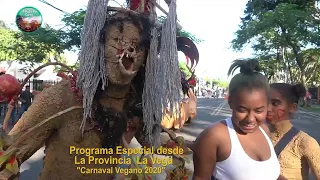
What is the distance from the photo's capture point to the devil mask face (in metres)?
2.08

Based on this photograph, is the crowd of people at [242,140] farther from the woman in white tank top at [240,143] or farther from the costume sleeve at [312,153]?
the costume sleeve at [312,153]

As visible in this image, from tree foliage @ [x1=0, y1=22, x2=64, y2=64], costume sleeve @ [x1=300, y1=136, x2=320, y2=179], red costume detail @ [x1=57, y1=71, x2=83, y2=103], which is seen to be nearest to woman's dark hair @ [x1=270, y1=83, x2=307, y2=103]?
costume sleeve @ [x1=300, y1=136, x2=320, y2=179]

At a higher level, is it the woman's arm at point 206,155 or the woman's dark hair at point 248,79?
the woman's dark hair at point 248,79

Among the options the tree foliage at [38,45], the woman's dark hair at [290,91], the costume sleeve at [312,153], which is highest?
the tree foliage at [38,45]

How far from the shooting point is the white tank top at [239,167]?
70.0 inches

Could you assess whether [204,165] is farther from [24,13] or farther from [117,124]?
[24,13]

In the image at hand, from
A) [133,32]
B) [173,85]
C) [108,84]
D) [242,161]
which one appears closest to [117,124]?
[108,84]

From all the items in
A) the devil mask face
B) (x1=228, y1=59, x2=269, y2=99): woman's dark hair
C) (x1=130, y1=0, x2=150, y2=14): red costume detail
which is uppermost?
(x1=130, y1=0, x2=150, y2=14): red costume detail

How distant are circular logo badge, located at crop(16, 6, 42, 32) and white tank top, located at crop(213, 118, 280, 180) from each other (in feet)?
23.4

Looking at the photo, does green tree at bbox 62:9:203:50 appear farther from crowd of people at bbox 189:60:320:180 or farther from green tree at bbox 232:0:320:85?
green tree at bbox 232:0:320:85

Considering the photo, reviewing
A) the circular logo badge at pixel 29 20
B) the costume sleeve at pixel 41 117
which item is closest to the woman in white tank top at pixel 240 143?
the costume sleeve at pixel 41 117

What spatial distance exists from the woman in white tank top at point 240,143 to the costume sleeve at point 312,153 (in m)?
0.50

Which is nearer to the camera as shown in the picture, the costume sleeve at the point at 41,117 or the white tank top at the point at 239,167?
the white tank top at the point at 239,167

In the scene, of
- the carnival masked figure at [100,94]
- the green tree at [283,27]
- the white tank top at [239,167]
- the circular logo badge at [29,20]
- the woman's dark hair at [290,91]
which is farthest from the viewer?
the green tree at [283,27]
